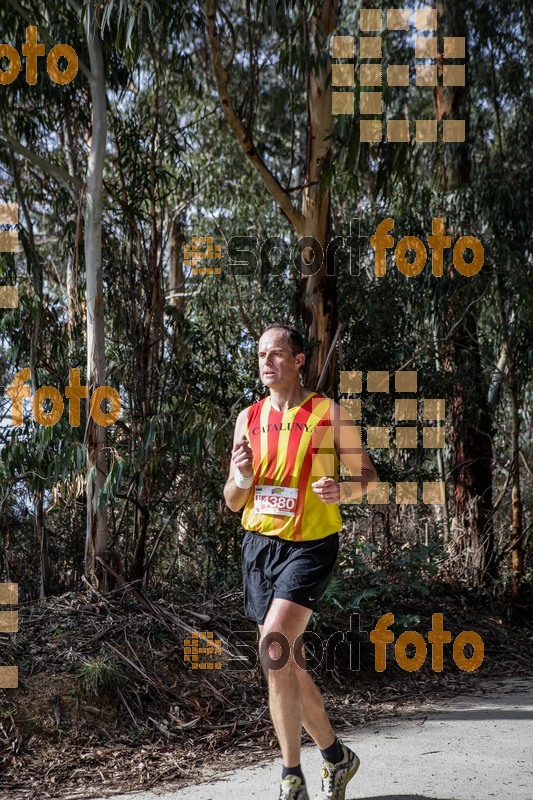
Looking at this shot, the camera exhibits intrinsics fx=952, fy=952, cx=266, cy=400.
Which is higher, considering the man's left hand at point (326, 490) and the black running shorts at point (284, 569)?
the man's left hand at point (326, 490)

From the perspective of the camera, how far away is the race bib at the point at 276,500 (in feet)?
13.4

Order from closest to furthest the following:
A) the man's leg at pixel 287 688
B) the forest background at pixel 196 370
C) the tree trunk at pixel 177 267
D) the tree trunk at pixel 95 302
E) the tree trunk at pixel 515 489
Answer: the man's leg at pixel 287 688, the forest background at pixel 196 370, the tree trunk at pixel 95 302, the tree trunk at pixel 515 489, the tree trunk at pixel 177 267

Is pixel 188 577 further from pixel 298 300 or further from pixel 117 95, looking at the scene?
pixel 117 95

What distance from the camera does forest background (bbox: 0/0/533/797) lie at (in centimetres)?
593

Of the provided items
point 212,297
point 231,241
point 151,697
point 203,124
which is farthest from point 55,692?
point 203,124

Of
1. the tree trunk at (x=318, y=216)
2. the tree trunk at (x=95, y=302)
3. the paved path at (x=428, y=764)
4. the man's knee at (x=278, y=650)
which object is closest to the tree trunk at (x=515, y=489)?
the tree trunk at (x=318, y=216)

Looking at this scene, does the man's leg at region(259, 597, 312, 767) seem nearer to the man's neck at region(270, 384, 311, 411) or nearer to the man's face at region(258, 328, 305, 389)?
the man's neck at region(270, 384, 311, 411)

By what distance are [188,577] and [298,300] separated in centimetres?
257

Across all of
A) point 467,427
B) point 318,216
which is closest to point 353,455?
point 318,216

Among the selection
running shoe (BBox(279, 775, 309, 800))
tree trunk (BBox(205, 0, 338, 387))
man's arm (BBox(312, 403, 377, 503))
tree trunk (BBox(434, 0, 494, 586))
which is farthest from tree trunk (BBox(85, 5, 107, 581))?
tree trunk (BBox(434, 0, 494, 586))

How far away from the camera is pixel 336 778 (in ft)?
13.3

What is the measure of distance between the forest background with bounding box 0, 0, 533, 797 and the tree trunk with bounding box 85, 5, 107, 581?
0.02 m

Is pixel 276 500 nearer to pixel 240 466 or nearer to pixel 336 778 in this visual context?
pixel 240 466

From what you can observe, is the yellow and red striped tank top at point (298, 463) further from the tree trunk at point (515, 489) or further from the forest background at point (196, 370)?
the tree trunk at point (515, 489)
